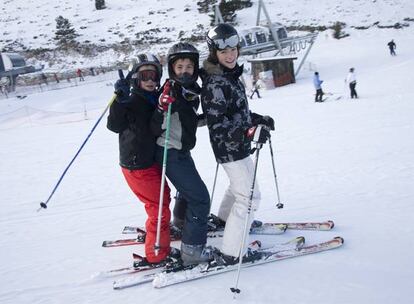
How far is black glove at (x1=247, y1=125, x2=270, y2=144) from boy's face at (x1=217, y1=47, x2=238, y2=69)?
58 centimetres

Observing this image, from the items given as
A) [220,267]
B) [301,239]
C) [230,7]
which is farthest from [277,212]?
[230,7]

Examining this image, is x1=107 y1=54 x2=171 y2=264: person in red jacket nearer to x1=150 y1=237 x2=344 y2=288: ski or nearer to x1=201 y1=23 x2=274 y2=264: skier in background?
x1=150 y1=237 x2=344 y2=288: ski

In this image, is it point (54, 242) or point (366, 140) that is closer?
point (54, 242)

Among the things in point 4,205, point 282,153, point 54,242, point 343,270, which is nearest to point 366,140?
point 282,153

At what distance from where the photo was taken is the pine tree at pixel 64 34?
4622cm

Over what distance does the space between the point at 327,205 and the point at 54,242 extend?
3483 millimetres

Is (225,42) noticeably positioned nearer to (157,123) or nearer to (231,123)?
(231,123)

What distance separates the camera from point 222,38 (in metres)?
3.24

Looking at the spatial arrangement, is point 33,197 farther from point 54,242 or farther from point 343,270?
point 343,270

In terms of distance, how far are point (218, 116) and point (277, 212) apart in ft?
7.46

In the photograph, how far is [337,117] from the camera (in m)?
11.5

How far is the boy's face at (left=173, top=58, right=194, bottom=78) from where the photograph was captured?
3.34 meters

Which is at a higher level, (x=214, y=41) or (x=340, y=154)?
(x=214, y=41)

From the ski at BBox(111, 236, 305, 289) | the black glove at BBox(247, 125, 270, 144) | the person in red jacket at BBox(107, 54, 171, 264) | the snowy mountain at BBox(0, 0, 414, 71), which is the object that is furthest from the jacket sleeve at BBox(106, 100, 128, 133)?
the snowy mountain at BBox(0, 0, 414, 71)
